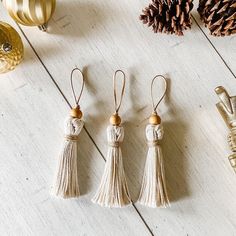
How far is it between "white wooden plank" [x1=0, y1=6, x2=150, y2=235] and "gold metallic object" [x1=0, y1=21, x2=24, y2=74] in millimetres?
36

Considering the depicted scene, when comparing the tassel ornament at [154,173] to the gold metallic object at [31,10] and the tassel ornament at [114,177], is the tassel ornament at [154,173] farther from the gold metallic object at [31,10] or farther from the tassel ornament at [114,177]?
the gold metallic object at [31,10]

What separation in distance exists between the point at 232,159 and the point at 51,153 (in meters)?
0.30

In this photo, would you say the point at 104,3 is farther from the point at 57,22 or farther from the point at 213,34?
the point at 213,34

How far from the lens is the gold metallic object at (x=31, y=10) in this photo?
727 mm

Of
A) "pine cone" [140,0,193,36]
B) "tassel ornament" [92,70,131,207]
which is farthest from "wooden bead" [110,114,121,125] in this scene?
"pine cone" [140,0,193,36]

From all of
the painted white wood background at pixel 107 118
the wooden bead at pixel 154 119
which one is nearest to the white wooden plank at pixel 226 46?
the painted white wood background at pixel 107 118

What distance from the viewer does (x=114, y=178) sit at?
0.76 metres

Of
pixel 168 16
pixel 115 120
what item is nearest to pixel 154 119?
pixel 115 120

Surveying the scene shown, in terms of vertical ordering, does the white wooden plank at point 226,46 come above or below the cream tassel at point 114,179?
above

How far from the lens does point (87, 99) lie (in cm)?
79

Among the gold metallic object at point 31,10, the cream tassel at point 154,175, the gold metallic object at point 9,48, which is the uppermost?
the gold metallic object at point 31,10

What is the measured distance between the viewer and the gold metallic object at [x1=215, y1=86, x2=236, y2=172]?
0.75 m

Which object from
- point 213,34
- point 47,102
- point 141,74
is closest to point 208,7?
point 213,34

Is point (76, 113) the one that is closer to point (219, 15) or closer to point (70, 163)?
point (70, 163)
